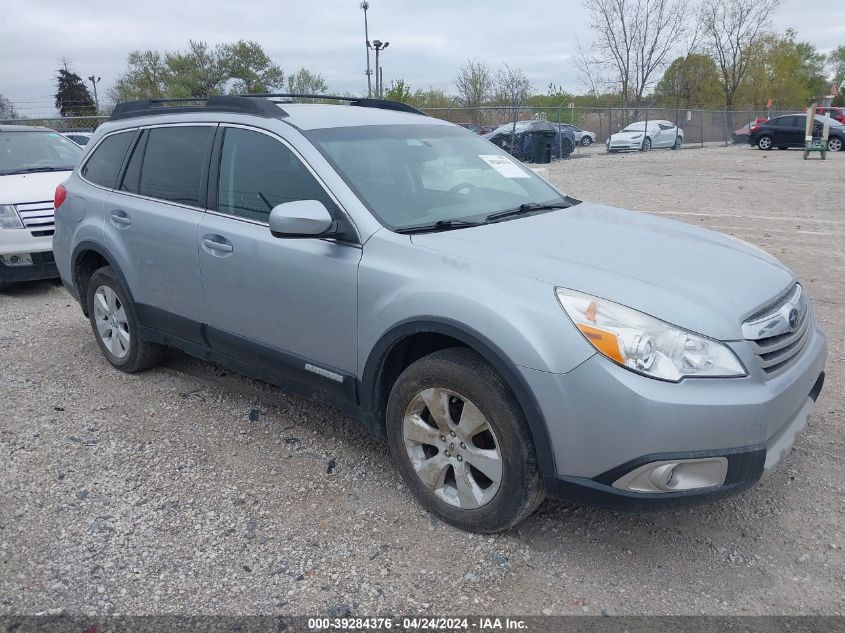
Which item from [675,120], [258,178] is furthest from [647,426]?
[675,120]

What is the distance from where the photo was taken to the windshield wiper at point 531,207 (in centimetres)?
356

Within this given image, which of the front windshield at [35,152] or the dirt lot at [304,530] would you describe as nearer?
the dirt lot at [304,530]

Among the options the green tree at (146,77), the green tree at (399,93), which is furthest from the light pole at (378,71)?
the green tree at (146,77)

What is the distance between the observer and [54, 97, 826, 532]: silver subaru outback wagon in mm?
2541

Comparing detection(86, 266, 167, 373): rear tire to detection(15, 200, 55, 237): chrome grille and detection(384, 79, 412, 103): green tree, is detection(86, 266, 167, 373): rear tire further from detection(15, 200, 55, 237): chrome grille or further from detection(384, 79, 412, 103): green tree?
detection(384, 79, 412, 103): green tree

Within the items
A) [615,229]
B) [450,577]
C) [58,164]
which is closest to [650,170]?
[58,164]

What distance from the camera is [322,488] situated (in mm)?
3486

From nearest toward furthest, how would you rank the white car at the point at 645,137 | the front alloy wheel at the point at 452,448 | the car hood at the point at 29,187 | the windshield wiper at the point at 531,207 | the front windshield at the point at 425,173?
the front alloy wheel at the point at 452,448, the front windshield at the point at 425,173, the windshield wiper at the point at 531,207, the car hood at the point at 29,187, the white car at the point at 645,137

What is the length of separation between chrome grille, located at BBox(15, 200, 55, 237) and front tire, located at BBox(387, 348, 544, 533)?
5607mm

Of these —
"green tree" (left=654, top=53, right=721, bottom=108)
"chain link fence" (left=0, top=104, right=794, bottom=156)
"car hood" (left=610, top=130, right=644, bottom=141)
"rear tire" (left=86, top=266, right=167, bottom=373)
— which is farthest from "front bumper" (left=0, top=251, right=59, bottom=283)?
"green tree" (left=654, top=53, right=721, bottom=108)

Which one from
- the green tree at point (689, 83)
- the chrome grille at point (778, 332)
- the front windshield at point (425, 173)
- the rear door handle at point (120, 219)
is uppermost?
the green tree at point (689, 83)

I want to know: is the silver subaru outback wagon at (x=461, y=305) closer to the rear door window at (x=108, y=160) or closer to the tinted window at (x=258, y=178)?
the tinted window at (x=258, y=178)

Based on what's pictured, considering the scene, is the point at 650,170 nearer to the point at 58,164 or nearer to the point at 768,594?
the point at 58,164

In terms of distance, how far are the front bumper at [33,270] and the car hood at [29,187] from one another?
59 cm
